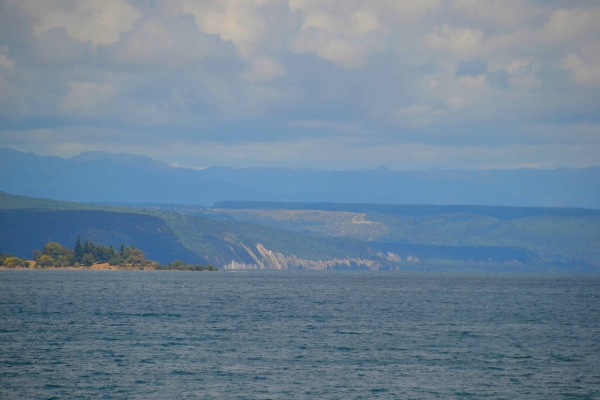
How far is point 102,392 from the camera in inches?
2803

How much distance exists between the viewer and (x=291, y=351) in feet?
309

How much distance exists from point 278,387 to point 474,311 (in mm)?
87414

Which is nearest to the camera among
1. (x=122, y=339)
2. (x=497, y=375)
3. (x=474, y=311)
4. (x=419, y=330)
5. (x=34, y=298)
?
(x=497, y=375)

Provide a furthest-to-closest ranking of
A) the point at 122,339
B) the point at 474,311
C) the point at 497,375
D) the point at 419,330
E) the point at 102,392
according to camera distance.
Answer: the point at 474,311 → the point at 419,330 → the point at 122,339 → the point at 497,375 → the point at 102,392

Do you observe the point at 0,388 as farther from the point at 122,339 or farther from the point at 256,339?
the point at 256,339

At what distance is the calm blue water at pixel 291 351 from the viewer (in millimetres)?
73688

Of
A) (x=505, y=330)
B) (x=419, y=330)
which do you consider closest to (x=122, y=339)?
(x=419, y=330)

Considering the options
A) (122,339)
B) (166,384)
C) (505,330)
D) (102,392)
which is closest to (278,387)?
(166,384)

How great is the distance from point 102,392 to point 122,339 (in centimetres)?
3169

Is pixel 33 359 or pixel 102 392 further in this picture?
pixel 33 359

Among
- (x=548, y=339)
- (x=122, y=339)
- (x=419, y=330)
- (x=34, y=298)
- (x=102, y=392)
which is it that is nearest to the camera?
(x=102, y=392)

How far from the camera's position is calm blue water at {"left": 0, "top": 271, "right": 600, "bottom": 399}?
73688mm

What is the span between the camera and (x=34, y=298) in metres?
169

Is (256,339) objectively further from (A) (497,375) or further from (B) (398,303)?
(B) (398,303)
